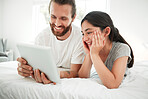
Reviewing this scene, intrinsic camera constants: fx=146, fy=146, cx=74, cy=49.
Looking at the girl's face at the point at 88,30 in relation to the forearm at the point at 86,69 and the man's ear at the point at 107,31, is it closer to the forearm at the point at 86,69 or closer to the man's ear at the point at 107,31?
the man's ear at the point at 107,31

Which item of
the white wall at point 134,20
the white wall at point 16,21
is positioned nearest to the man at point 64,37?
the white wall at point 134,20

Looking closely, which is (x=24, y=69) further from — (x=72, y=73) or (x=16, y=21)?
(x=16, y=21)

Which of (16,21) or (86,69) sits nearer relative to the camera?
(86,69)

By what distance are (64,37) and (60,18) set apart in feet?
0.71

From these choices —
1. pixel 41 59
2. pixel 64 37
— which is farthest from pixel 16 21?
pixel 41 59

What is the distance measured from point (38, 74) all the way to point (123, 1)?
2.89 metres

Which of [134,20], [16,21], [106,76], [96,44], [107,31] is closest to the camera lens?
[106,76]

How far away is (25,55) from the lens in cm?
93

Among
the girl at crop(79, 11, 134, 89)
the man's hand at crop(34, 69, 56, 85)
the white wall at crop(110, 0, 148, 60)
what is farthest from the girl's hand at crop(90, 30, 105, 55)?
the white wall at crop(110, 0, 148, 60)

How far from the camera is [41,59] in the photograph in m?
0.81

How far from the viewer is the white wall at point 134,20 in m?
3.04

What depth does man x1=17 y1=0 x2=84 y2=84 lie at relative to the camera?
1.33 metres

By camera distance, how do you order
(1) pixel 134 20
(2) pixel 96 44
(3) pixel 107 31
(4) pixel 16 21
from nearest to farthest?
(2) pixel 96 44
(3) pixel 107 31
(1) pixel 134 20
(4) pixel 16 21

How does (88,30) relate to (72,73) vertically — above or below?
above
